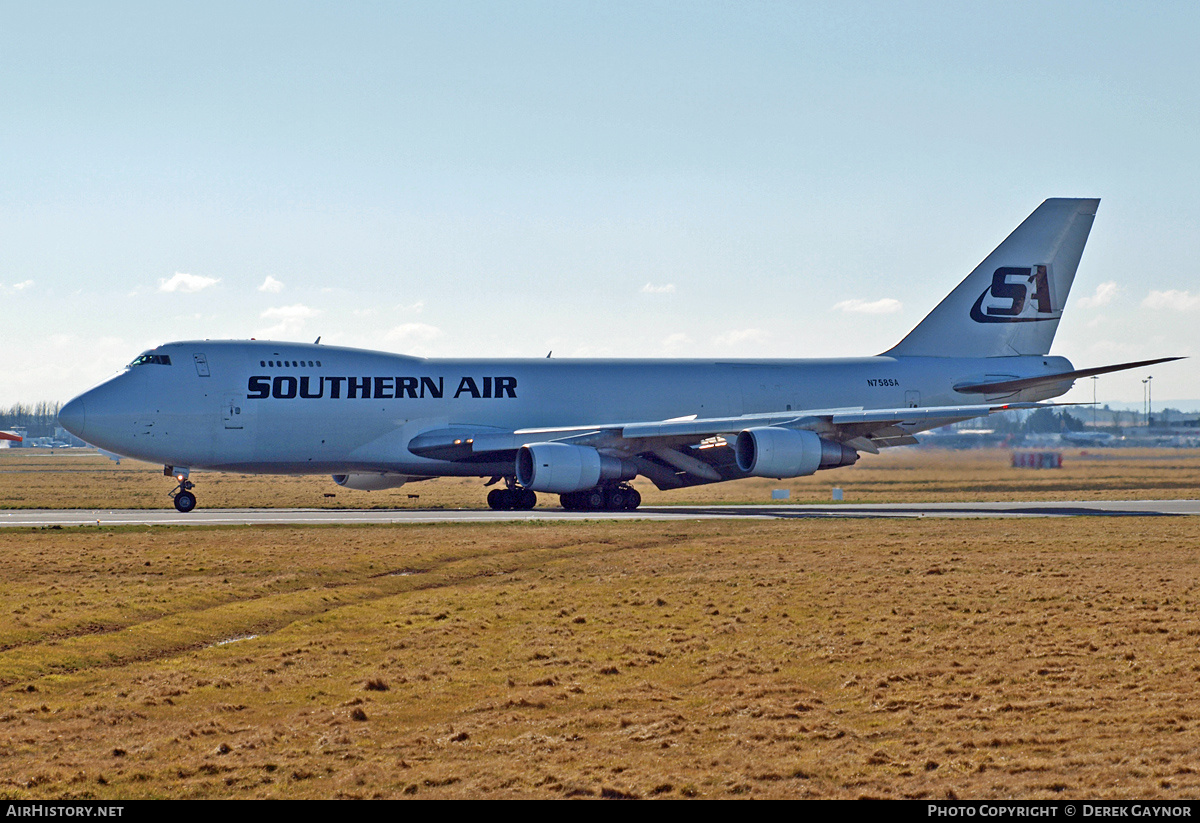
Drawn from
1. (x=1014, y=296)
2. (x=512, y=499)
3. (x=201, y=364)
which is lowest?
(x=512, y=499)

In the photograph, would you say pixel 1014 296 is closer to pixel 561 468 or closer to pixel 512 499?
pixel 561 468

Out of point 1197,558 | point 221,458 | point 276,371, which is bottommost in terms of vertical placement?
point 1197,558

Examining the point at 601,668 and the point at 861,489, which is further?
the point at 861,489

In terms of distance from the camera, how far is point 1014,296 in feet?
147

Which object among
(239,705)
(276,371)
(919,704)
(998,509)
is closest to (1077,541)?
(998,509)

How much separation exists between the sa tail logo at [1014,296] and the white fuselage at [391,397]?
1.81 m

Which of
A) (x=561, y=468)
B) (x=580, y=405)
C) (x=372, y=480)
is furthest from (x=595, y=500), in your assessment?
(x=372, y=480)

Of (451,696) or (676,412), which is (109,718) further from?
(676,412)

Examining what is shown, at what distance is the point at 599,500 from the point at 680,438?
3.22m

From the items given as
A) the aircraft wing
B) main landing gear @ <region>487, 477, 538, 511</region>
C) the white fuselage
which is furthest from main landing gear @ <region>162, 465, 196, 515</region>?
main landing gear @ <region>487, 477, 538, 511</region>

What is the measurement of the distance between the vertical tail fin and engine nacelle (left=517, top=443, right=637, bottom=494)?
50.3 feet

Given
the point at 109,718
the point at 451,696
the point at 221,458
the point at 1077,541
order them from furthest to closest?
the point at 221,458 < the point at 1077,541 < the point at 451,696 < the point at 109,718

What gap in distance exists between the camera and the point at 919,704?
12180mm

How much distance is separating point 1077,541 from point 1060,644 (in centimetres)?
1299
